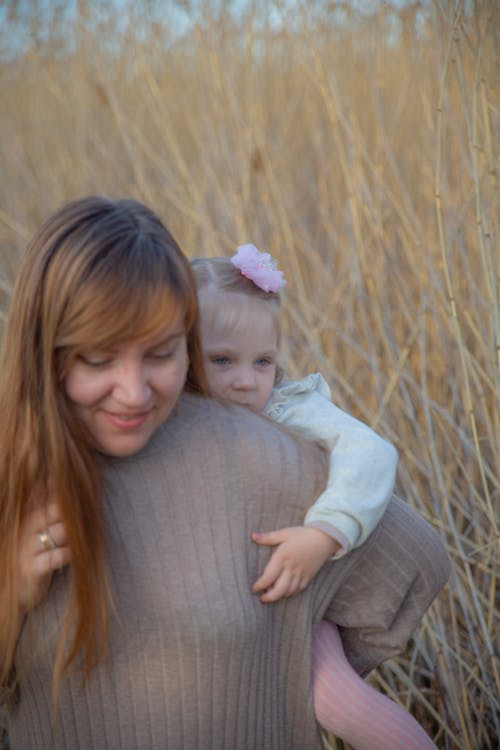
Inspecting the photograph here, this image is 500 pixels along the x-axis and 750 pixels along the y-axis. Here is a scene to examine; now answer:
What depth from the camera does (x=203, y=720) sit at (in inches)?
51.2

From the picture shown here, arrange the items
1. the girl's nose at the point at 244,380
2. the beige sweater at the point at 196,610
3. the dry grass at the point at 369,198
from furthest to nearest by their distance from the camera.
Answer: the dry grass at the point at 369,198 < the girl's nose at the point at 244,380 < the beige sweater at the point at 196,610

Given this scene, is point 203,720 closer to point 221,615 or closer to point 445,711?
point 221,615

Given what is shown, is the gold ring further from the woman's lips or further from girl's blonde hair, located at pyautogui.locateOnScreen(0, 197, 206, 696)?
the woman's lips

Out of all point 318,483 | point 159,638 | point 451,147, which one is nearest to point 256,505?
point 318,483

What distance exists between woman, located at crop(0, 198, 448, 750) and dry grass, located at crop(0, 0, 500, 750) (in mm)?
575

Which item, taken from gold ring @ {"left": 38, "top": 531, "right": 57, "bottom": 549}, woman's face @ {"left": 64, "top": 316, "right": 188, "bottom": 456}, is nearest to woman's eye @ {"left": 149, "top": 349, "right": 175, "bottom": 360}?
woman's face @ {"left": 64, "top": 316, "right": 188, "bottom": 456}

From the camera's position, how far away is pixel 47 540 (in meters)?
1.20

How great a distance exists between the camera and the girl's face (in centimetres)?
154

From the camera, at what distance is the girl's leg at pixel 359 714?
1347 millimetres

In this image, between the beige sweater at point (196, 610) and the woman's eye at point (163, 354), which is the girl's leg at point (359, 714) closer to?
the beige sweater at point (196, 610)

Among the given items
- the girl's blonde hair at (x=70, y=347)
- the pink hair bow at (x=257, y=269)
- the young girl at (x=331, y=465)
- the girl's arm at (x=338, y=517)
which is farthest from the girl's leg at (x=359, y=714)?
the pink hair bow at (x=257, y=269)

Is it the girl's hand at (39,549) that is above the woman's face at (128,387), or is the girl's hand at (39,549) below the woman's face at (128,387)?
below

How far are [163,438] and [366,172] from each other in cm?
174

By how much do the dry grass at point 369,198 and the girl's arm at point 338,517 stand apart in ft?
1.75
